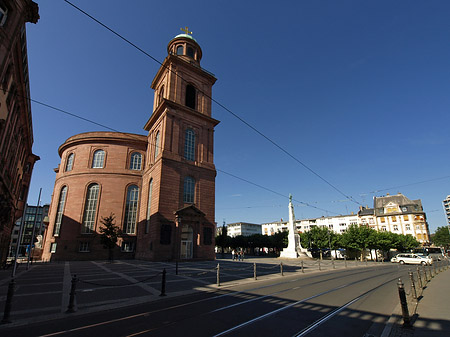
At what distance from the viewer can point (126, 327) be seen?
5828 millimetres

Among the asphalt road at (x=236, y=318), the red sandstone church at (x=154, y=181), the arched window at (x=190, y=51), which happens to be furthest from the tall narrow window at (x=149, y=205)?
the asphalt road at (x=236, y=318)

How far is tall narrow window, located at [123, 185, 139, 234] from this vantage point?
35.4 meters

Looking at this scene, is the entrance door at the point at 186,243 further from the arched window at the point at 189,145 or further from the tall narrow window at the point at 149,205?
the arched window at the point at 189,145

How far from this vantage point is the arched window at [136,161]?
3847 cm

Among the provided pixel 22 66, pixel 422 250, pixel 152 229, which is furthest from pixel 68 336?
pixel 422 250

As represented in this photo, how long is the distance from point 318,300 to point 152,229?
22748mm

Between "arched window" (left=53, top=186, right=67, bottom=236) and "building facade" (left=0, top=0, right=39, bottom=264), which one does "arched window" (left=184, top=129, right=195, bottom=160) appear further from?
"arched window" (left=53, top=186, right=67, bottom=236)

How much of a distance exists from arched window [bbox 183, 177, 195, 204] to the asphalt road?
868 inches

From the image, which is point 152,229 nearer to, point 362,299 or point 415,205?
point 362,299

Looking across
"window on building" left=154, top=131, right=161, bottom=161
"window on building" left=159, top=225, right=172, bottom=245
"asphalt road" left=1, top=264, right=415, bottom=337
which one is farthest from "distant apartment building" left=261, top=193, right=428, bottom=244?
"asphalt road" left=1, top=264, right=415, bottom=337

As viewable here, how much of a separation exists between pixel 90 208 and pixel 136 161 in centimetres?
977

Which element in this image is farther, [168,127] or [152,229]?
[168,127]

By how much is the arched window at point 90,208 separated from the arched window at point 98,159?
338 centimetres

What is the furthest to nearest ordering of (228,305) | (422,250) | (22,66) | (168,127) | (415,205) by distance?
(415,205), (422,250), (168,127), (22,66), (228,305)
